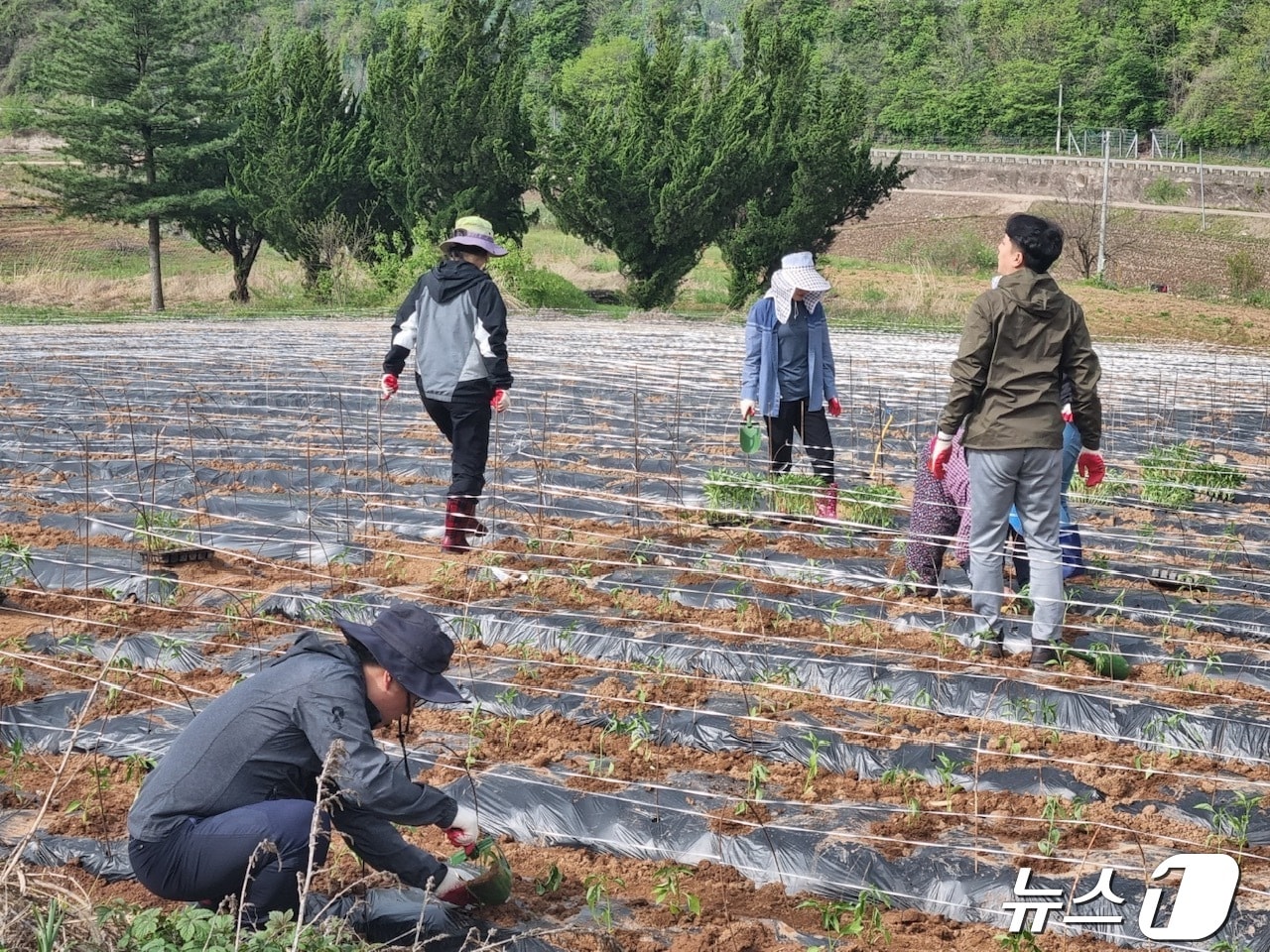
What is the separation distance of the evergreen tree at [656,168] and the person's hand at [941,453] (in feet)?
47.6

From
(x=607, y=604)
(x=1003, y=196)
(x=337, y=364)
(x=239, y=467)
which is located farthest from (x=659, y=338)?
(x=1003, y=196)

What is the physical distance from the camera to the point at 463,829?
8.98 feet

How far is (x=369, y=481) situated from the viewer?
256 inches

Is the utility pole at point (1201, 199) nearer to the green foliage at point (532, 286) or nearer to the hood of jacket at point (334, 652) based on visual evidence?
the green foliage at point (532, 286)

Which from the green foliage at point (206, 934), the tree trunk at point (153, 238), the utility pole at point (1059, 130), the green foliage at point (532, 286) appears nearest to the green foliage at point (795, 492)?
the green foliage at point (206, 934)

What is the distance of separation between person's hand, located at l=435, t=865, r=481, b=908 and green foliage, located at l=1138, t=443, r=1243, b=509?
438 cm

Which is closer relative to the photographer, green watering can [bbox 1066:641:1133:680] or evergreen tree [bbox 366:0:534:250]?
green watering can [bbox 1066:641:1133:680]

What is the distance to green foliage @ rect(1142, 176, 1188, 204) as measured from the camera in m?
39.0

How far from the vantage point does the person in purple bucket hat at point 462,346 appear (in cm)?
516

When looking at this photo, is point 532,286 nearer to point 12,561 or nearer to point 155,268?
point 155,268

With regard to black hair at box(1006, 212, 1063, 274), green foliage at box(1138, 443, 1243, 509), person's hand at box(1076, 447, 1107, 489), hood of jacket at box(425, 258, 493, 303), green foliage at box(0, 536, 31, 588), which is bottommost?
green foliage at box(0, 536, 31, 588)

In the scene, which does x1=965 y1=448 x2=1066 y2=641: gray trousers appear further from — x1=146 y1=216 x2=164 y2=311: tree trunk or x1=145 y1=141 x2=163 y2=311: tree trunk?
x1=146 y1=216 x2=164 y2=311: tree trunk

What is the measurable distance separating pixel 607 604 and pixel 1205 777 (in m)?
2.12

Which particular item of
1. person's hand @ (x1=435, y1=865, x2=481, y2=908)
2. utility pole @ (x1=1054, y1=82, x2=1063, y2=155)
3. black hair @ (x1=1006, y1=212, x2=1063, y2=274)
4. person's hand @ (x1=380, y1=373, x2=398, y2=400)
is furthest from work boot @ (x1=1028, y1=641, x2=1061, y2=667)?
utility pole @ (x1=1054, y1=82, x2=1063, y2=155)
